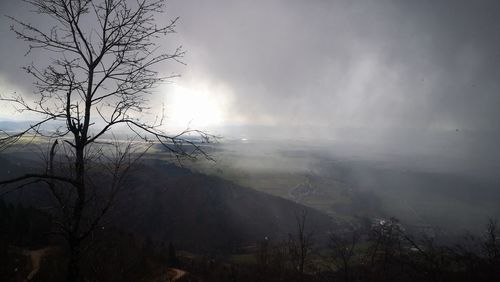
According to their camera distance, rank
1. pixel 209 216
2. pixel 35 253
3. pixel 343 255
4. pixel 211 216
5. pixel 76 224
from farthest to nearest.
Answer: pixel 211 216, pixel 209 216, pixel 35 253, pixel 343 255, pixel 76 224

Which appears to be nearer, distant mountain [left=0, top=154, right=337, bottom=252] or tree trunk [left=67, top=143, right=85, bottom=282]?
tree trunk [left=67, top=143, right=85, bottom=282]

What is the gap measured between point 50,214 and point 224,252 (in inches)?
4869

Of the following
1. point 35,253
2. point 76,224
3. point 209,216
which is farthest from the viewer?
point 209,216

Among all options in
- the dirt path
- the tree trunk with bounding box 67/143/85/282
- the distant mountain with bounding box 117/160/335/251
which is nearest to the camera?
the tree trunk with bounding box 67/143/85/282

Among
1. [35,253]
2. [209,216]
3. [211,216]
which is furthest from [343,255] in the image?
→ [209,216]

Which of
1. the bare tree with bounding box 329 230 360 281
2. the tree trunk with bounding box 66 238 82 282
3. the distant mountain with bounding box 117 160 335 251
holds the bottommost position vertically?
the distant mountain with bounding box 117 160 335 251

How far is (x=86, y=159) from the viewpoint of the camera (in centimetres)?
615

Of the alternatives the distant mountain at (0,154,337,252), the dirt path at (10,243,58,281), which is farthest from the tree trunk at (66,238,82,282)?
the distant mountain at (0,154,337,252)

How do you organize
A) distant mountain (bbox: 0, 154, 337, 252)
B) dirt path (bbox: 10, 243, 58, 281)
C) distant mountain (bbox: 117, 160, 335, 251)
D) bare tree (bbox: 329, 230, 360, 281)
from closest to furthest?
bare tree (bbox: 329, 230, 360, 281)
dirt path (bbox: 10, 243, 58, 281)
distant mountain (bbox: 0, 154, 337, 252)
distant mountain (bbox: 117, 160, 335, 251)

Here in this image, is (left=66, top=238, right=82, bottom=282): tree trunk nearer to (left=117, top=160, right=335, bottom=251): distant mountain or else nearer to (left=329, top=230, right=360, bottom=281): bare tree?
(left=329, top=230, right=360, bottom=281): bare tree

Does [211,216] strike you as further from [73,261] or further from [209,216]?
[73,261]

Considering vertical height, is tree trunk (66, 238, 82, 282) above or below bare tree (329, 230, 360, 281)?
above

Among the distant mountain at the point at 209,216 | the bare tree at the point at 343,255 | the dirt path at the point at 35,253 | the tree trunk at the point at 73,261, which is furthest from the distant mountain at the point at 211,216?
the tree trunk at the point at 73,261

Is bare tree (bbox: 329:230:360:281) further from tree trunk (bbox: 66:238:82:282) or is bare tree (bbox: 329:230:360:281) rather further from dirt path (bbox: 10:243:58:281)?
dirt path (bbox: 10:243:58:281)
